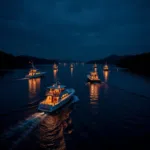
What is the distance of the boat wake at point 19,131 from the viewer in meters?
18.6

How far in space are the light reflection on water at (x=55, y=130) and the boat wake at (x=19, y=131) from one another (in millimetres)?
1244

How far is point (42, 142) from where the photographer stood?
19125 millimetres

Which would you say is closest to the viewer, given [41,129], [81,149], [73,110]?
[81,149]

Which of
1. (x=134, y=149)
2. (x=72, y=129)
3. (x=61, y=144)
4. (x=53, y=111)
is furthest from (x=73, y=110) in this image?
(x=134, y=149)

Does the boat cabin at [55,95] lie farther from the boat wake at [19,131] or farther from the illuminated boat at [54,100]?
the boat wake at [19,131]

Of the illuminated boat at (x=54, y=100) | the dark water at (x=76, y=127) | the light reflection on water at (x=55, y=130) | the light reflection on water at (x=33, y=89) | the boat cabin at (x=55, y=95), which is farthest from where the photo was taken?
the light reflection on water at (x=33, y=89)

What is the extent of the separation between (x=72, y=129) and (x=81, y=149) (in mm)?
5181

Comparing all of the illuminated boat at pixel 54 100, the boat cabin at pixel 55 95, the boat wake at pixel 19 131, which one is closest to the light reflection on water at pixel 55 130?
the boat wake at pixel 19 131

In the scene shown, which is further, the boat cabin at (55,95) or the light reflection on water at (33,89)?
the light reflection on water at (33,89)

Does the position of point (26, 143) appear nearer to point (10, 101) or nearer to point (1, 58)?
point (10, 101)

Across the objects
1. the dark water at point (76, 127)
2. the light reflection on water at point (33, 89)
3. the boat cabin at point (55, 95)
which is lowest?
the dark water at point (76, 127)

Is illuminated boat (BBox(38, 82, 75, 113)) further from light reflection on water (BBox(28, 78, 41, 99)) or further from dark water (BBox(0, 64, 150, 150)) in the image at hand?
light reflection on water (BBox(28, 78, 41, 99))

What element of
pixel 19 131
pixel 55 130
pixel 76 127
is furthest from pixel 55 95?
pixel 19 131

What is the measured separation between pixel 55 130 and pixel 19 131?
469 centimetres
